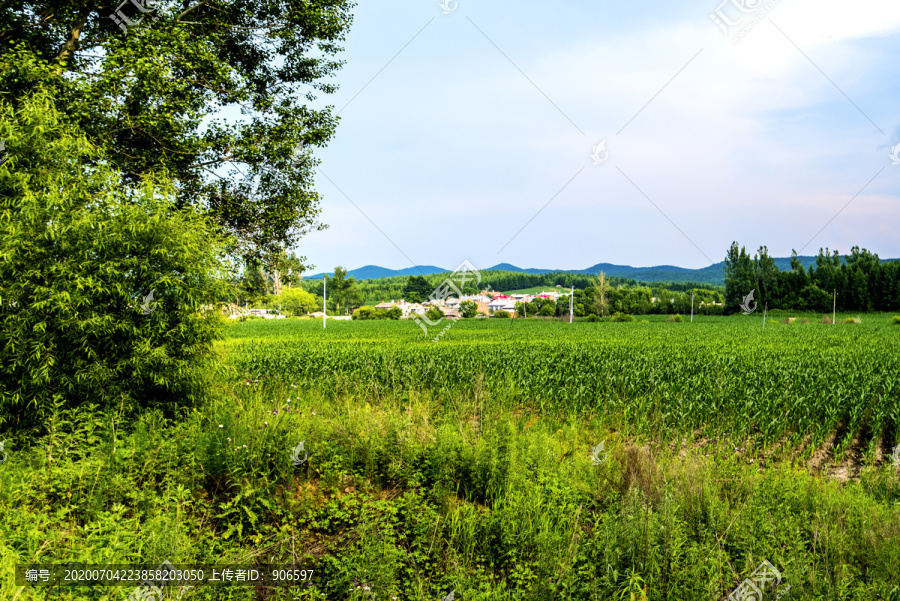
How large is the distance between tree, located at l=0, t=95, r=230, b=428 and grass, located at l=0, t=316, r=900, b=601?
0.51m

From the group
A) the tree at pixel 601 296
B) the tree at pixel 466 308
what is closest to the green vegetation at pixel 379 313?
the tree at pixel 466 308

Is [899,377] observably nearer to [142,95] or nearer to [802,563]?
[802,563]

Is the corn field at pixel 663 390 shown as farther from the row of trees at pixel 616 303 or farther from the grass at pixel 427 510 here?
the row of trees at pixel 616 303

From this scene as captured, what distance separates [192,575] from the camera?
417 cm

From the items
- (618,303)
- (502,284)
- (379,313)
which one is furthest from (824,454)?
(502,284)

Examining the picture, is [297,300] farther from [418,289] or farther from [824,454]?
[824,454]

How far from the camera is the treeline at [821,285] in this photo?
81.1m

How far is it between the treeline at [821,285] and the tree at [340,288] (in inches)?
2733

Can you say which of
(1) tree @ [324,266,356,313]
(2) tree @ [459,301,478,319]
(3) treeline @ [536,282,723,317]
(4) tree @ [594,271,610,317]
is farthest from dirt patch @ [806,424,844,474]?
(1) tree @ [324,266,356,313]

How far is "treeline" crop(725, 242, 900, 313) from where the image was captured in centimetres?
8112

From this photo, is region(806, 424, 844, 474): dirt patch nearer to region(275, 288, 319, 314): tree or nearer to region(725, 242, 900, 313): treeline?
region(725, 242, 900, 313): treeline

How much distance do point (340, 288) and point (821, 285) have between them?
85.0 m

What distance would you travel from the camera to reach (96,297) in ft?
23.0

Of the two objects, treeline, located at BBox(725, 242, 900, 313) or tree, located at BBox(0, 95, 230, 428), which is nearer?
tree, located at BBox(0, 95, 230, 428)
